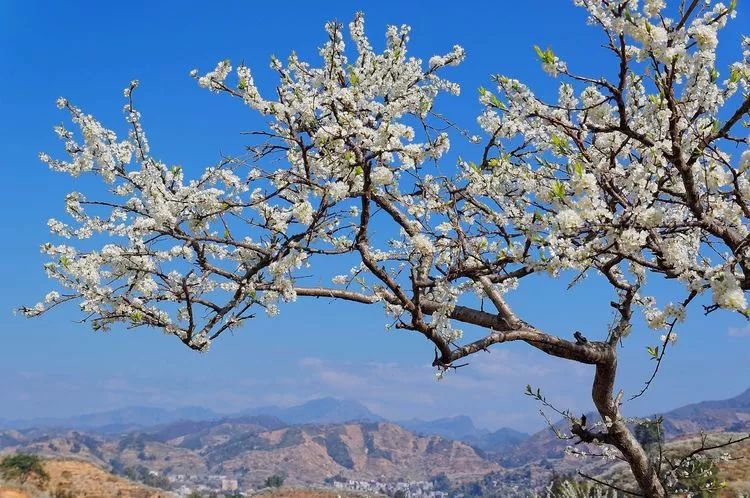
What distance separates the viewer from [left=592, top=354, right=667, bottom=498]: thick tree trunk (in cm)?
717

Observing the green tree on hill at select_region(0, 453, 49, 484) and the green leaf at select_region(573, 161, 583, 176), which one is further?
the green tree on hill at select_region(0, 453, 49, 484)

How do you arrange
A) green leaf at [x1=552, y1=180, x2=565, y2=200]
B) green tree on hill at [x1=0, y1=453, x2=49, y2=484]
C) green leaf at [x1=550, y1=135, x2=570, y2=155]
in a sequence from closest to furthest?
green leaf at [x1=552, y1=180, x2=565, y2=200]
green leaf at [x1=550, y1=135, x2=570, y2=155]
green tree on hill at [x1=0, y1=453, x2=49, y2=484]

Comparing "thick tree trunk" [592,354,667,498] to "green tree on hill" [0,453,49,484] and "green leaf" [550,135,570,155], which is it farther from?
"green tree on hill" [0,453,49,484]

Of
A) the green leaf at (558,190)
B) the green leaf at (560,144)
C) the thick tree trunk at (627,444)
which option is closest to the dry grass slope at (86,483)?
the thick tree trunk at (627,444)

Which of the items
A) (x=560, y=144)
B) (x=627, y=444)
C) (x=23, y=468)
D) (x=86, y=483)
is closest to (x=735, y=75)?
(x=560, y=144)

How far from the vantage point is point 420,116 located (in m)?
7.98

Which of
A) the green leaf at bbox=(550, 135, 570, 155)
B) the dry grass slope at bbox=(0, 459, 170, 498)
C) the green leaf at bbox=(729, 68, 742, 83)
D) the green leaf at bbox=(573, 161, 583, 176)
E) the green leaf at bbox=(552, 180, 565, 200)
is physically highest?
the green leaf at bbox=(729, 68, 742, 83)

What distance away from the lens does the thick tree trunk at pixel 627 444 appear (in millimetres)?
7172

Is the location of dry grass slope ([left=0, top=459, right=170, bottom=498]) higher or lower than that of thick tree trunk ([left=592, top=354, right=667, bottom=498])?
lower

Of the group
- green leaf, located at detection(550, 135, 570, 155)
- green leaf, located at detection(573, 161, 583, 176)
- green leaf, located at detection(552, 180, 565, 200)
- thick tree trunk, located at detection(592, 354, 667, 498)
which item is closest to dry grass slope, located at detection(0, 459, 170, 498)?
thick tree trunk, located at detection(592, 354, 667, 498)

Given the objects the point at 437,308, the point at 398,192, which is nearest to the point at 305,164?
the point at 398,192

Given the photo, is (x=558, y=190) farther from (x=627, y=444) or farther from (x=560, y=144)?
(x=627, y=444)

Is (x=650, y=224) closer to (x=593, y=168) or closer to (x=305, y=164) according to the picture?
(x=593, y=168)

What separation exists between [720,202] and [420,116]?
3546mm
